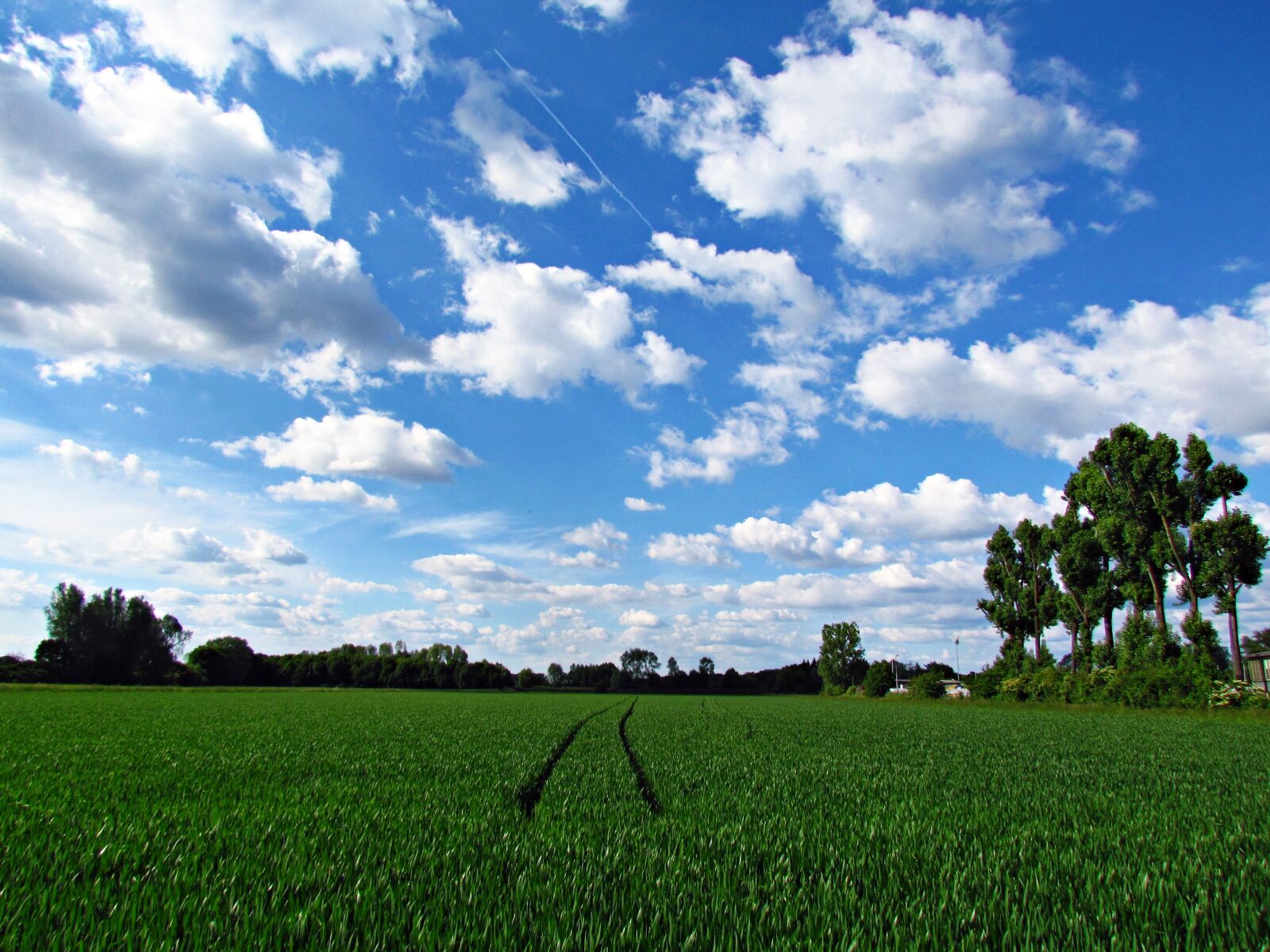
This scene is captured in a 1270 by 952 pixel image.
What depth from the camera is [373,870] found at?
4.63 metres

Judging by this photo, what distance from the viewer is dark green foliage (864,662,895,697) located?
80.3 m

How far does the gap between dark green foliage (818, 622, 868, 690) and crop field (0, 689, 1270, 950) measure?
108 metres

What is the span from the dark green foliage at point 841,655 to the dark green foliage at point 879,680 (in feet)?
103

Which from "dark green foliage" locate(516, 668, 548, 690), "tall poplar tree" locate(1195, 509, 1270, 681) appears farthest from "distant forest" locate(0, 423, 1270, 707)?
"dark green foliage" locate(516, 668, 548, 690)

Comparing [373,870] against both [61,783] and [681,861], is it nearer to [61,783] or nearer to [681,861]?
[681,861]

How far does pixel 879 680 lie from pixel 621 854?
84.3 metres

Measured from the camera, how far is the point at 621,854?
5137 mm

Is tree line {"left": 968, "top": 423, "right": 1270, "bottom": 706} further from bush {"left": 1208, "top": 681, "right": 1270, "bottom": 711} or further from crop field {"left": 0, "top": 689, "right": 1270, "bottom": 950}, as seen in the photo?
crop field {"left": 0, "top": 689, "right": 1270, "bottom": 950}

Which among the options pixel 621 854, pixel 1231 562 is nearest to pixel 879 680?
pixel 1231 562

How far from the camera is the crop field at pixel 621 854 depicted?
3691 mm

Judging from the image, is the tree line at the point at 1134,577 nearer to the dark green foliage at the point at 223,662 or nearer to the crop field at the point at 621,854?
the crop field at the point at 621,854

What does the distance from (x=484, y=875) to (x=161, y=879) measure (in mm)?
2111

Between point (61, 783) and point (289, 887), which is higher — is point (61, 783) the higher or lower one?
the lower one

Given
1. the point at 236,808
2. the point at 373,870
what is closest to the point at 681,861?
the point at 373,870
